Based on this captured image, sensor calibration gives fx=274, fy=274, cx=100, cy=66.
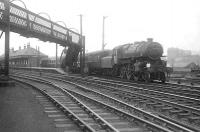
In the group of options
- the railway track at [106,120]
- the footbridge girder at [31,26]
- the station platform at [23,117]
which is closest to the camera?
the railway track at [106,120]

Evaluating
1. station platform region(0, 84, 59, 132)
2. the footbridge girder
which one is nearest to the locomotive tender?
the footbridge girder

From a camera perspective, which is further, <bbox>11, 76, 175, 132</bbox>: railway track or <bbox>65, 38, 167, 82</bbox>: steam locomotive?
<bbox>65, 38, 167, 82</bbox>: steam locomotive

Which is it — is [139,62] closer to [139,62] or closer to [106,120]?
[139,62]

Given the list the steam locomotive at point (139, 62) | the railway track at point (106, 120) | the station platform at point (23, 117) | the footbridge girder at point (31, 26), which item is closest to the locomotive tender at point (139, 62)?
the steam locomotive at point (139, 62)

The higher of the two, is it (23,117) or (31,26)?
(31,26)

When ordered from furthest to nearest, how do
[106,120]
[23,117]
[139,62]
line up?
1. [139,62]
2. [23,117]
3. [106,120]

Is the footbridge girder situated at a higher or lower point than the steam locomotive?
higher

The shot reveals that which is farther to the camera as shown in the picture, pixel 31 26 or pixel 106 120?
pixel 31 26

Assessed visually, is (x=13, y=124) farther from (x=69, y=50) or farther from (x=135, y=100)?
(x=69, y=50)

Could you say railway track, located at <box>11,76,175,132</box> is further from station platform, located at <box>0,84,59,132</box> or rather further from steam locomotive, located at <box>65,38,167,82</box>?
steam locomotive, located at <box>65,38,167,82</box>

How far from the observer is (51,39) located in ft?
77.9

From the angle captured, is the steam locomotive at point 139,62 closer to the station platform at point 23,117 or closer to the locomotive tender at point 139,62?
the locomotive tender at point 139,62

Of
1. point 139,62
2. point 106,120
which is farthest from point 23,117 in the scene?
point 139,62

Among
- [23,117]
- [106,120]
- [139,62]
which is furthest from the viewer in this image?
[139,62]
